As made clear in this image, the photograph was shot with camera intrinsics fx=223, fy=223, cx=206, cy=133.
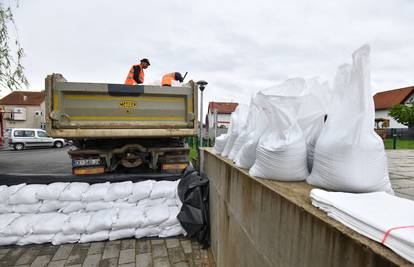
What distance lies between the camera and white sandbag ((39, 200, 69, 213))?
3.19 m

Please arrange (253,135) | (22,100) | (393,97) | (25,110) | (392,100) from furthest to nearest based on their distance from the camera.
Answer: (22,100), (25,110), (393,97), (392,100), (253,135)

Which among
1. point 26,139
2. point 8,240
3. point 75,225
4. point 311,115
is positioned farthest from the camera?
point 26,139

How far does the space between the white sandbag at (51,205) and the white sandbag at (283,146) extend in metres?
3.10

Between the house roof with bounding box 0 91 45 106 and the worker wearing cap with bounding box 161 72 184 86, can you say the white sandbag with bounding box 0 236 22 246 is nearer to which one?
the worker wearing cap with bounding box 161 72 184 86

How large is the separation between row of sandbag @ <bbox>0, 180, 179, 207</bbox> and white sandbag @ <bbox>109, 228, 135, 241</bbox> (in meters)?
0.45

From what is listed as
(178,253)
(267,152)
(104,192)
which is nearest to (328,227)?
(267,152)

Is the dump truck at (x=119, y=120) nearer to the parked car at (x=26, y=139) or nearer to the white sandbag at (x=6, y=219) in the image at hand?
the white sandbag at (x=6, y=219)

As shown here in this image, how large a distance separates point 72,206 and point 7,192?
37.7 inches

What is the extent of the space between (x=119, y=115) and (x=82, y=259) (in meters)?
2.13

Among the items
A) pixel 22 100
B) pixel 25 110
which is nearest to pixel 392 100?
pixel 25 110

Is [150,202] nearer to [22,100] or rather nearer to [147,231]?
[147,231]

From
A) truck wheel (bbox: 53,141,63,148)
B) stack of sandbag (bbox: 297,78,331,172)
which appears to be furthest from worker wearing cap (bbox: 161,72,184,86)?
truck wheel (bbox: 53,141,63,148)

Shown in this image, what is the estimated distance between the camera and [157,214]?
3.14 metres

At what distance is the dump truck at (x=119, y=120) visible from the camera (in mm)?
3541
